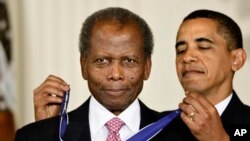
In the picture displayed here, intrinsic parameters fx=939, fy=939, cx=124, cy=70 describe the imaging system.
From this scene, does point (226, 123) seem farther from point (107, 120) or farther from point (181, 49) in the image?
point (107, 120)

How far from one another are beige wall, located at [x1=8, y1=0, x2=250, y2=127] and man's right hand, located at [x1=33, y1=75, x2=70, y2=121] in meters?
1.38

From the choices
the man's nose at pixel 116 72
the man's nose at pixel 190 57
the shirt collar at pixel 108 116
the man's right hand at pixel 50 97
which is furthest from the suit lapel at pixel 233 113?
the man's right hand at pixel 50 97

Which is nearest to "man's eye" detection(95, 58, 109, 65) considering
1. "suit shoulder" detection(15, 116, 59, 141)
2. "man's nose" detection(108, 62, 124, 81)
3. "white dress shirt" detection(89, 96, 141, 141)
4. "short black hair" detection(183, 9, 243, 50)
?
"man's nose" detection(108, 62, 124, 81)

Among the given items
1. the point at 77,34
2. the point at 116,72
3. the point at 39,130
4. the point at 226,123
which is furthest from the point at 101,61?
the point at 77,34

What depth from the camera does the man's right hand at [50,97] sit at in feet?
11.2

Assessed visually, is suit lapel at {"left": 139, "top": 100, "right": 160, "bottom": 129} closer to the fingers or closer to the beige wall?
the fingers

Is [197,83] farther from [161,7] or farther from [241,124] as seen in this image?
[161,7]

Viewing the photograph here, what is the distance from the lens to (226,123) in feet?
11.0

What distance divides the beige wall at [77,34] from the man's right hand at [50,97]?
4.53ft

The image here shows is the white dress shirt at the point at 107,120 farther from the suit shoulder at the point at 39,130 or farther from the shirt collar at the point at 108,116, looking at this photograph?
the suit shoulder at the point at 39,130

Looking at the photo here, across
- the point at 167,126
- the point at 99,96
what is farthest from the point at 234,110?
the point at 99,96

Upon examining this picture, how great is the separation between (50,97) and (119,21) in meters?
0.48

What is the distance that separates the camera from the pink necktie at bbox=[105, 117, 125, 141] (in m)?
3.12

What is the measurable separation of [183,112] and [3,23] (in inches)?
142
